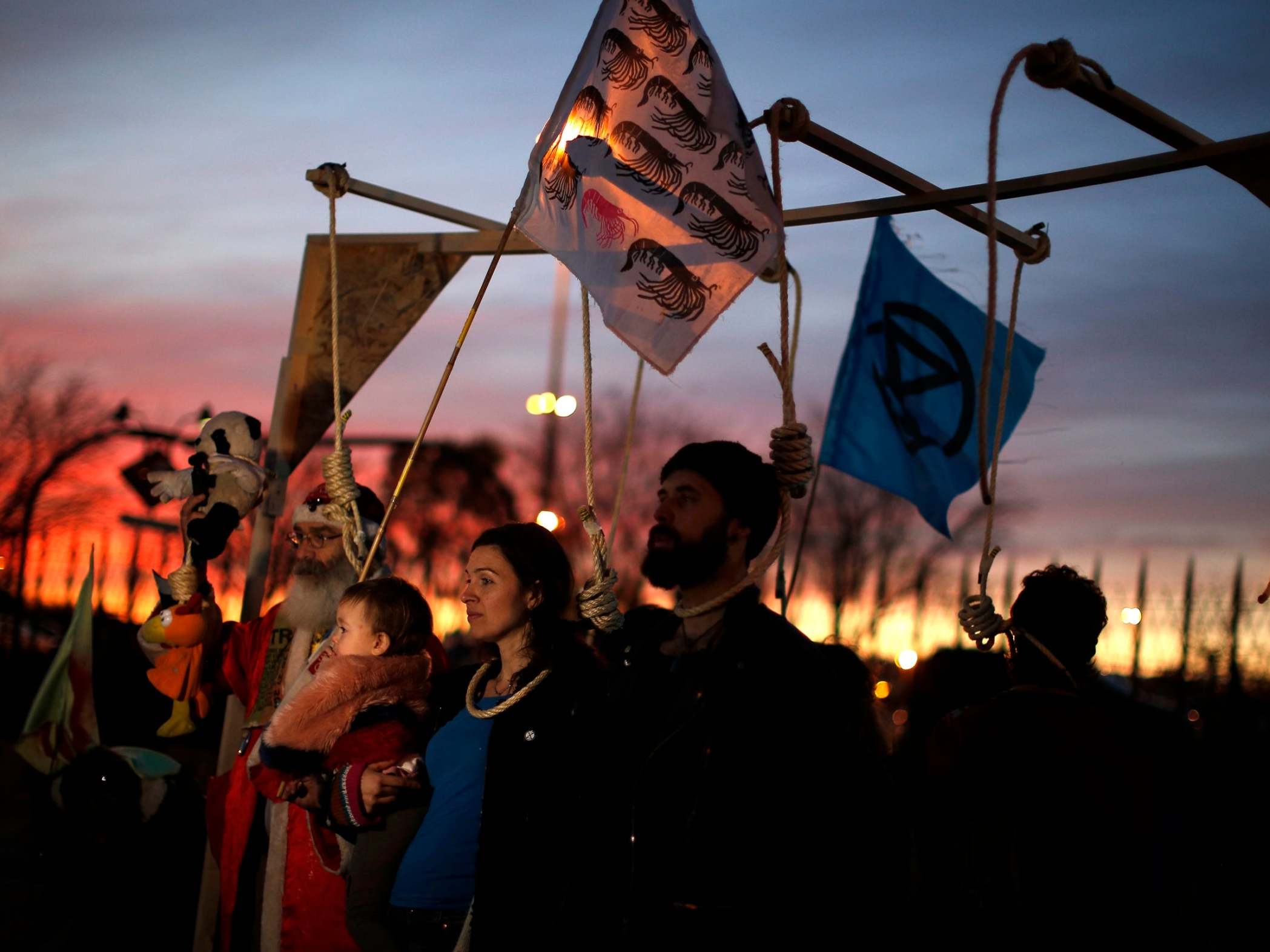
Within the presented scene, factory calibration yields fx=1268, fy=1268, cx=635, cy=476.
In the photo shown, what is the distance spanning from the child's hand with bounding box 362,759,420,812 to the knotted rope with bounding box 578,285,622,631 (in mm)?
636

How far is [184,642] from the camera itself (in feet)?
14.4

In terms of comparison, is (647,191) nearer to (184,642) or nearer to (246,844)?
(184,642)

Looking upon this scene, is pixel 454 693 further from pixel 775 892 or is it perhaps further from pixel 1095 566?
pixel 1095 566

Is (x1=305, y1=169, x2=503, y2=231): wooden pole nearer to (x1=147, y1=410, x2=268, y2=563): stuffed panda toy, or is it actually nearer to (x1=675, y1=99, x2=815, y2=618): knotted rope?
(x1=147, y1=410, x2=268, y2=563): stuffed panda toy

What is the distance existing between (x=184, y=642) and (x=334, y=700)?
1.22 m

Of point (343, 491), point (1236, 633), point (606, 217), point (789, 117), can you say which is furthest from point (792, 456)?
point (1236, 633)

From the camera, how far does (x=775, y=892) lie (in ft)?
9.00

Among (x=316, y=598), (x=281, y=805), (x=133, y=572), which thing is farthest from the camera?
(x=133, y=572)

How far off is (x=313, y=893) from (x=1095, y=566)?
14222mm

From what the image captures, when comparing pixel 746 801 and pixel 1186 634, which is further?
pixel 1186 634

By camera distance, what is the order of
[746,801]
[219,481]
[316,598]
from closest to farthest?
[746,801]
[316,598]
[219,481]

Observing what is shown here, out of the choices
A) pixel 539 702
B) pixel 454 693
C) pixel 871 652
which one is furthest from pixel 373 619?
pixel 871 652

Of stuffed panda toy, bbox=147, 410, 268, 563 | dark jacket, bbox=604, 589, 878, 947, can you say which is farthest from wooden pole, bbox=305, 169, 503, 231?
dark jacket, bbox=604, 589, 878, 947

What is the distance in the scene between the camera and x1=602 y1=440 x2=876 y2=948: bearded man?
2.74 m
